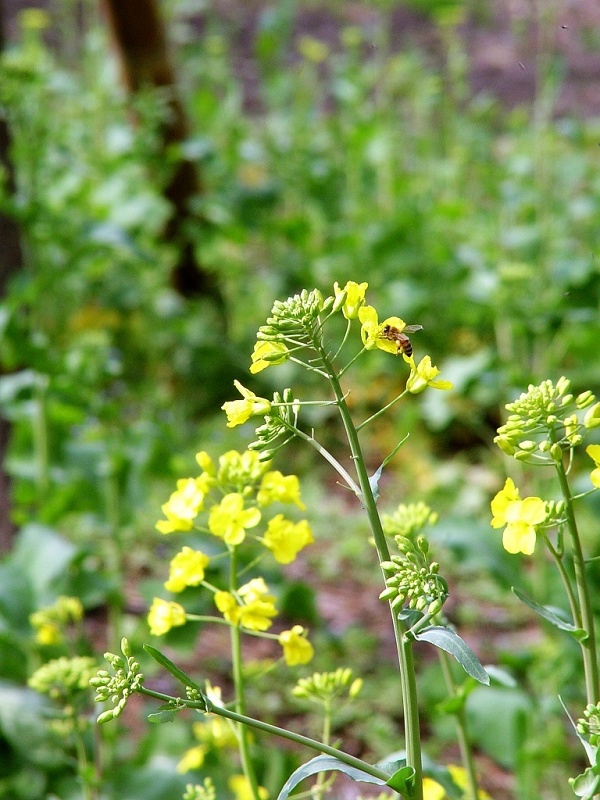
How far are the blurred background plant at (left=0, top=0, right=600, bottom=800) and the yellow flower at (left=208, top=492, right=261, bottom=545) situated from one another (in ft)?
2.31

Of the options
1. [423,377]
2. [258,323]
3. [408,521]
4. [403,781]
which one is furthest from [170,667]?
[258,323]

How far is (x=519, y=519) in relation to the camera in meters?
0.79

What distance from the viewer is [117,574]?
205 cm

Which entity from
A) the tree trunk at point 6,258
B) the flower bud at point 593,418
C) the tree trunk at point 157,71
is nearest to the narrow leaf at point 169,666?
the flower bud at point 593,418

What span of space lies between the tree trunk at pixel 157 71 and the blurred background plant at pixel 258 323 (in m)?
0.04

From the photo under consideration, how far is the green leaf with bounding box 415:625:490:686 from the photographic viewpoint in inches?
28.1

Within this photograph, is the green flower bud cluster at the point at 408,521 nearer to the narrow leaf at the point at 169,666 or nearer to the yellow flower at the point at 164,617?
the yellow flower at the point at 164,617

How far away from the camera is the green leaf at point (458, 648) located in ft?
2.34

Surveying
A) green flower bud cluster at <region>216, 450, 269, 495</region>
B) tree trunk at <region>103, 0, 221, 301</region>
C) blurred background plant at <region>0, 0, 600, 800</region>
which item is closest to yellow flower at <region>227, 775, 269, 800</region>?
blurred background plant at <region>0, 0, 600, 800</region>

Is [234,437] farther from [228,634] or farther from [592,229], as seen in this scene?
[592,229]

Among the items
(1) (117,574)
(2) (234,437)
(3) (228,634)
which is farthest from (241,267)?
(1) (117,574)

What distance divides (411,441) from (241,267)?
1155 mm

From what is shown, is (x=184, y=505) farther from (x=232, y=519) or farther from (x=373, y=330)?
(x=373, y=330)

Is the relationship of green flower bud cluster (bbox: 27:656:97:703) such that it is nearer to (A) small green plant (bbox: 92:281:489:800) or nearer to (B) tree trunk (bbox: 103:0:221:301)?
(A) small green plant (bbox: 92:281:489:800)
